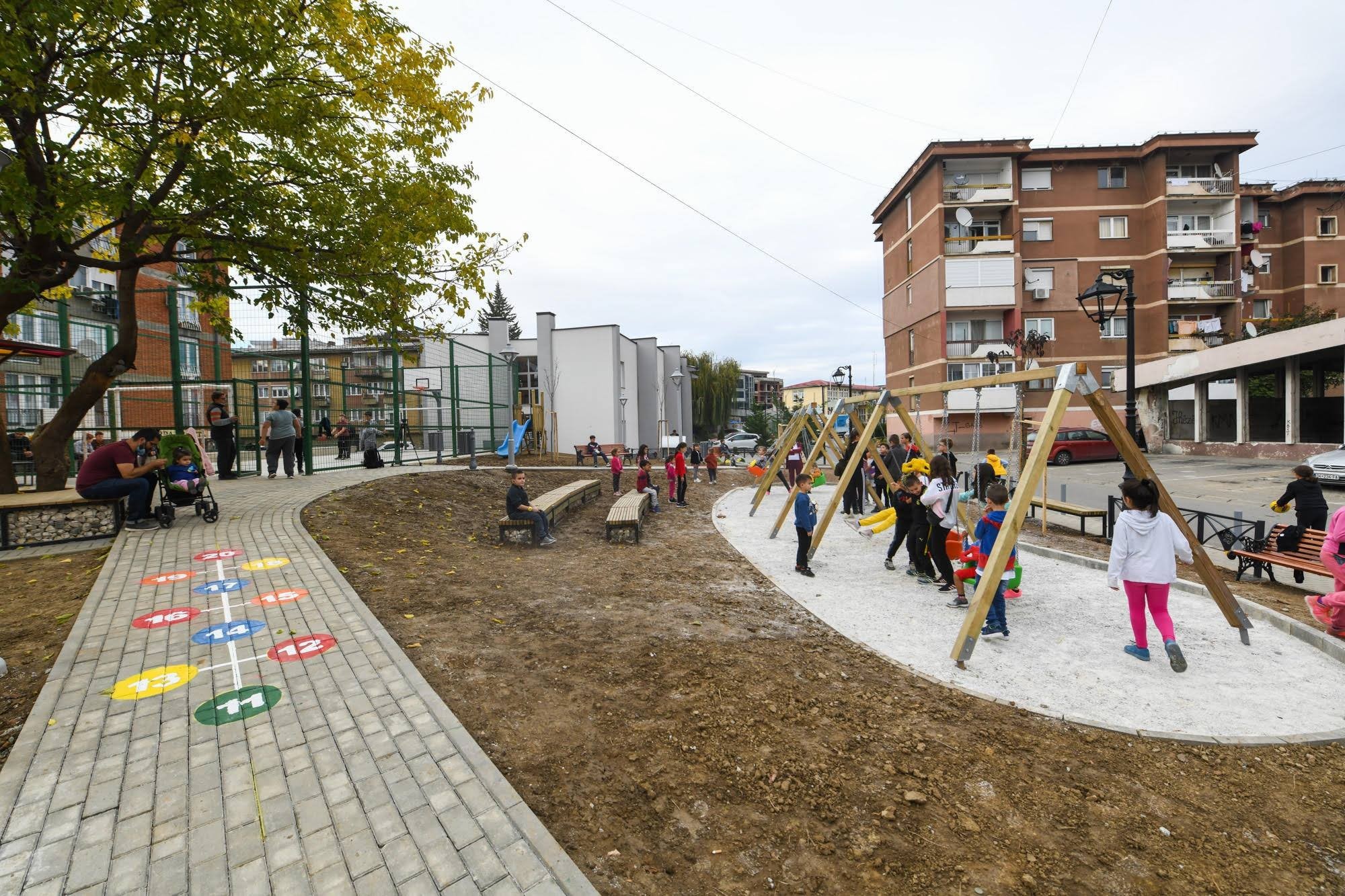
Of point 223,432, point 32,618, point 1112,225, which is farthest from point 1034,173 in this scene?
point 32,618

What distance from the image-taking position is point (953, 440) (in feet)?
118

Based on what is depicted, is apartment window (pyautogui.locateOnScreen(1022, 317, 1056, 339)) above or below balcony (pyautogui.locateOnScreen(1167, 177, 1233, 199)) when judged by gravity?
below

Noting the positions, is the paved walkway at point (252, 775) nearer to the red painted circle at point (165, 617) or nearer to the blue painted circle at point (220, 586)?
the red painted circle at point (165, 617)

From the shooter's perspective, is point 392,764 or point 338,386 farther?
point 338,386

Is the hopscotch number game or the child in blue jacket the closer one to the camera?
the hopscotch number game

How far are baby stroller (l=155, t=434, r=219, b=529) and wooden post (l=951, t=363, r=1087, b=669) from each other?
368 inches

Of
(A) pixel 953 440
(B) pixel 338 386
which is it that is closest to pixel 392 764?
(B) pixel 338 386

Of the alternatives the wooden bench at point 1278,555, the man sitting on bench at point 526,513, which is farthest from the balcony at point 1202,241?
the man sitting on bench at point 526,513

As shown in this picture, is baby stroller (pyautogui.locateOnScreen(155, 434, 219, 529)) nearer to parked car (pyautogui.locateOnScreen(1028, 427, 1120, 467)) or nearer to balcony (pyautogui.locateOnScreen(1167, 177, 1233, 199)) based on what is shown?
parked car (pyautogui.locateOnScreen(1028, 427, 1120, 467))

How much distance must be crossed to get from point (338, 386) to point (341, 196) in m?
7.62

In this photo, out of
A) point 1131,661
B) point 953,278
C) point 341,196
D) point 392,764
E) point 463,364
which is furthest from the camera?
point 953,278

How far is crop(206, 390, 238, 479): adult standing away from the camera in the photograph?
1241 cm

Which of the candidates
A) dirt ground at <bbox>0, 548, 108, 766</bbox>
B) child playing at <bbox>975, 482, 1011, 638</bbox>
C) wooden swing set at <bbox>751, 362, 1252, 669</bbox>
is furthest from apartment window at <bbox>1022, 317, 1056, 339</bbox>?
dirt ground at <bbox>0, 548, 108, 766</bbox>

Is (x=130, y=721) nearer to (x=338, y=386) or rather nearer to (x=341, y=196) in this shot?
(x=341, y=196)
